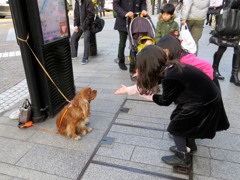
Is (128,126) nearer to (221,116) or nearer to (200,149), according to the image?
(200,149)

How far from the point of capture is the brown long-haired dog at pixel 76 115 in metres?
2.93

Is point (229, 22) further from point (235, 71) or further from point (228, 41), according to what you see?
point (235, 71)

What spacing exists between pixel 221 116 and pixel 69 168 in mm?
1716

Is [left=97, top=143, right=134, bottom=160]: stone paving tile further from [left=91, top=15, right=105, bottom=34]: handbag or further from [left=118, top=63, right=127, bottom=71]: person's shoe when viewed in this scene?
[left=91, top=15, right=105, bottom=34]: handbag

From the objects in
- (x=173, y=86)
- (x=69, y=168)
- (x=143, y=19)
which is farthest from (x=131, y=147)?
(x=143, y=19)

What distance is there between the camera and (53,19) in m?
3.37

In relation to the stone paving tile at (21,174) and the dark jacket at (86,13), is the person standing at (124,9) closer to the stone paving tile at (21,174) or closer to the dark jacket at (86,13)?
the dark jacket at (86,13)

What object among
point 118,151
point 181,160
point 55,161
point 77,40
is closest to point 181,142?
point 181,160

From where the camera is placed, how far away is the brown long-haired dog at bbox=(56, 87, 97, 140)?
9.60 ft

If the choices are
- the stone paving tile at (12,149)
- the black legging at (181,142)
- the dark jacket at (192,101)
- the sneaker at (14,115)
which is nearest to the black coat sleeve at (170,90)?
the dark jacket at (192,101)

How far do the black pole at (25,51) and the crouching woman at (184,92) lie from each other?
68.3 inches

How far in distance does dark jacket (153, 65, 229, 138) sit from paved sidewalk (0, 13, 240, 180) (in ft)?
1.71

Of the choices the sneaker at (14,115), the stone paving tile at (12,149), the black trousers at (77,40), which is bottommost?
the stone paving tile at (12,149)

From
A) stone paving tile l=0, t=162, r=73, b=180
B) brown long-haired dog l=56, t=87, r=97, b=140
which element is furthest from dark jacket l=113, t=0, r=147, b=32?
stone paving tile l=0, t=162, r=73, b=180
